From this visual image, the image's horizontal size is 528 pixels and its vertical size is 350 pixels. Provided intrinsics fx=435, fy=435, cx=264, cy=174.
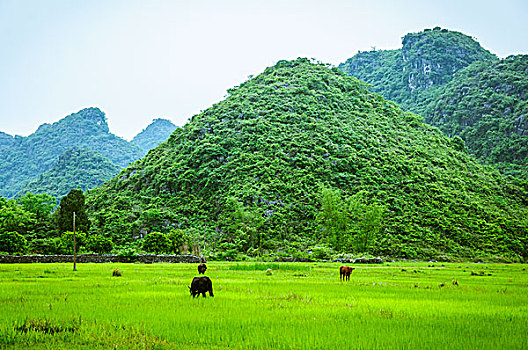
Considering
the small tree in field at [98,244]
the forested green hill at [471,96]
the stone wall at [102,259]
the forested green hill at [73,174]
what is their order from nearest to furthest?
the stone wall at [102,259] < the small tree in field at [98,244] < the forested green hill at [73,174] < the forested green hill at [471,96]

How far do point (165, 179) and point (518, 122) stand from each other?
9824 centimetres

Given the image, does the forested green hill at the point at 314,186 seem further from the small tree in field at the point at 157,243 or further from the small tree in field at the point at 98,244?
the small tree in field at the point at 98,244

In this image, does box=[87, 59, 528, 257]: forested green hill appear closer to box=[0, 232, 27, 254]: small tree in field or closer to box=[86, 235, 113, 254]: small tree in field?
box=[86, 235, 113, 254]: small tree in field

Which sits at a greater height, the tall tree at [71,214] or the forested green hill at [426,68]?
the forested green hill at [426,68]

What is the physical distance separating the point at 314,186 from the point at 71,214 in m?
37.2

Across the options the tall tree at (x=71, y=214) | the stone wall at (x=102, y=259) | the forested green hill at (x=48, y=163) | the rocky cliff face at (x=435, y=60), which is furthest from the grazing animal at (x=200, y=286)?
the rocky cliff face at (x=435, y=60)

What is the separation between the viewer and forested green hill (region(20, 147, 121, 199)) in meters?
118

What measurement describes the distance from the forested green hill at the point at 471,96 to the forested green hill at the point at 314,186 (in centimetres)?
2757

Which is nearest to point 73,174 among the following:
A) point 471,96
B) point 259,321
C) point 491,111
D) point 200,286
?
point 200,286

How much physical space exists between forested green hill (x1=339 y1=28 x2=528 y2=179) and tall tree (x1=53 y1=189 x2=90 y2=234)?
321 feet

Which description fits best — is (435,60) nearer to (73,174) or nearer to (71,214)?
(73,174)

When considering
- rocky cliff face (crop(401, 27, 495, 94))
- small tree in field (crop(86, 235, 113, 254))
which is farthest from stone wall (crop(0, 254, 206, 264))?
rocky cliff face (crop(401, 27, 495, 94))

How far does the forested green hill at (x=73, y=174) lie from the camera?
387 feet

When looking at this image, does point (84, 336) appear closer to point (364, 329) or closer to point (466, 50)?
point (364, 329)
